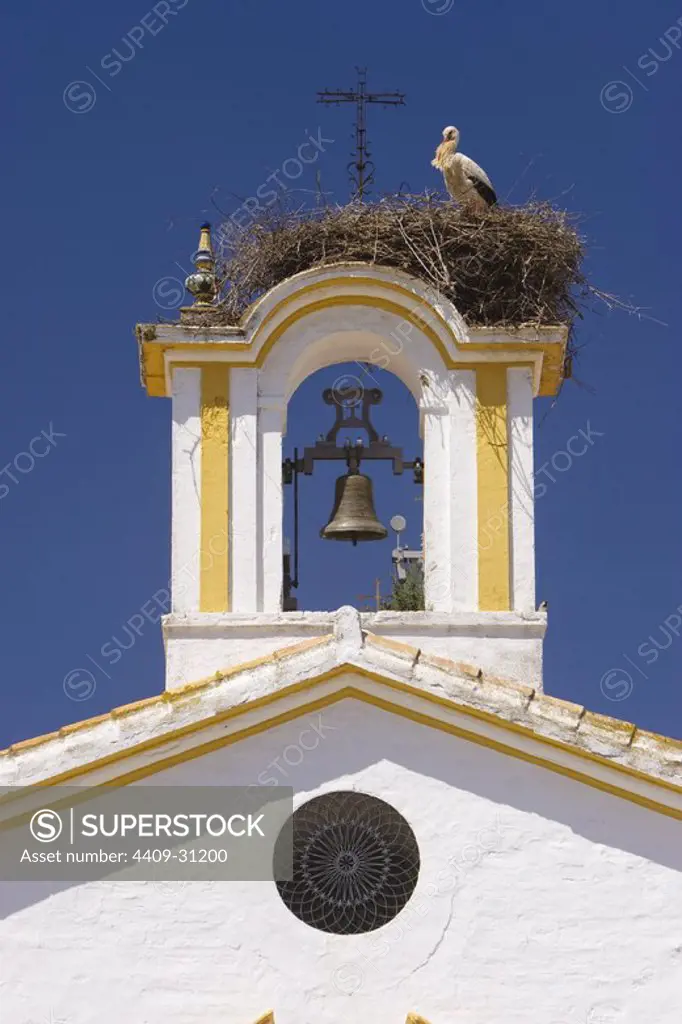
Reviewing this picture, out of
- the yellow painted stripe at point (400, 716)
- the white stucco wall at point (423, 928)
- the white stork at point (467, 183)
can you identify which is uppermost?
the white stork at point (467, 183)

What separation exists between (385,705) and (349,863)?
30.8 inches

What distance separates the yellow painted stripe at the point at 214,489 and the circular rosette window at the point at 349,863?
2.56 meters

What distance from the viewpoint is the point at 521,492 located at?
1284 centimetres

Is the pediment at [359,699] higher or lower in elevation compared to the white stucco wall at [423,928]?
higher

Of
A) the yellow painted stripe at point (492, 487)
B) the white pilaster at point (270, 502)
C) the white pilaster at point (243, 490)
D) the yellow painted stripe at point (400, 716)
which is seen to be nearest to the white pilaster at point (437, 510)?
the yellow painted stripe at point (492, 487)

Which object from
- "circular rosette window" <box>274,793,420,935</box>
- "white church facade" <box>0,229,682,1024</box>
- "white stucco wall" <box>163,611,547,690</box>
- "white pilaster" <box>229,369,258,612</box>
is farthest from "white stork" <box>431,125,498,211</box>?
"circular rosette window" <box>274,793,420,935</box>

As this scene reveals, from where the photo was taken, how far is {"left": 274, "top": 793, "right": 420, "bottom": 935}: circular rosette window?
1002cm

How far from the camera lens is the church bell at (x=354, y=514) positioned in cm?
1328

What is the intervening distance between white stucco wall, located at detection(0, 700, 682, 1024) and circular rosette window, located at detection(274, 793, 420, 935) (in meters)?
0.08

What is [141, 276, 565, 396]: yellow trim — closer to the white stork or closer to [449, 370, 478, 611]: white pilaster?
[449, 370, 478, 611]: white pilaster

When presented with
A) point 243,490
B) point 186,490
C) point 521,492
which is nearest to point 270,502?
point 243,490

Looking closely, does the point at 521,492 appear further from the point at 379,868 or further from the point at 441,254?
the point at 379,868

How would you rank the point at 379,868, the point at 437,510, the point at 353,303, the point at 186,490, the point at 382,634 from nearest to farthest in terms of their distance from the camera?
1. the point at 379,868
2. the point at 382,634
3. the point at 437,510
4. the point at 186,490
5. the point at 353,303

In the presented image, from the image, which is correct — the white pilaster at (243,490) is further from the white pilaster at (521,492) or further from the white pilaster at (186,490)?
the white pilaster at (521,492)
